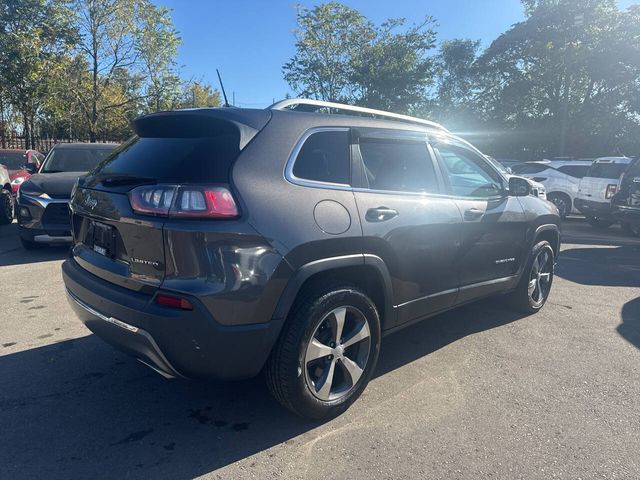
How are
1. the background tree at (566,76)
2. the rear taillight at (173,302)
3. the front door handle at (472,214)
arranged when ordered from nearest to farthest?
1. the rear taillight at (173,302)
2. the front door handle at (472,214)
3. the background tree at (566,76)

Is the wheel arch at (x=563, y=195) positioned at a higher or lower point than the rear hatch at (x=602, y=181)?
lower

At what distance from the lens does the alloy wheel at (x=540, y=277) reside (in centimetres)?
485

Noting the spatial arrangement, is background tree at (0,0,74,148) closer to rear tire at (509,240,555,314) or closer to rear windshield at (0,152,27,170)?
rear windshield at (0,152,27,170)

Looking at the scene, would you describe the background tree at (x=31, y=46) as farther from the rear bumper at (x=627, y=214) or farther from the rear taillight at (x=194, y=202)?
the rear bumper at (x=627, y=214)

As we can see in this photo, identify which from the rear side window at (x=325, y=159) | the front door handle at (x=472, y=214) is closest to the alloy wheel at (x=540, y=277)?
the front door handle at (x=472, y=214)

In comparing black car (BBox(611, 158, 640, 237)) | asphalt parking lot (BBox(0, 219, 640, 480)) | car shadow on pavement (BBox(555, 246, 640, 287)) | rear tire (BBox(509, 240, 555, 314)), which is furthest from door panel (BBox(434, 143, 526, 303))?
black car (BBox(611, 158, 640, 237))

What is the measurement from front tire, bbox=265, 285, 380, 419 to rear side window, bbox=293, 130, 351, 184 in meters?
0.66

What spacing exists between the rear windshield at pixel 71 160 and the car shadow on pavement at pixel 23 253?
53.1 inches

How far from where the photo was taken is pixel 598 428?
2932 mm

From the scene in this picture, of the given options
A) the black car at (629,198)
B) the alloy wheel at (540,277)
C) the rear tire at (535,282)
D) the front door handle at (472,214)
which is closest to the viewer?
the front door handle at (472,214)

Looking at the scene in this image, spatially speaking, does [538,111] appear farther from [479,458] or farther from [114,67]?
[479,458]

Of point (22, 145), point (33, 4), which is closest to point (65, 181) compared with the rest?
point (33, 4)

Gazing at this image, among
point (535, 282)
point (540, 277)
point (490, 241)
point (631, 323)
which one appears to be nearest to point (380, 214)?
point (490, 241)

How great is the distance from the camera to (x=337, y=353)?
2895 mm
